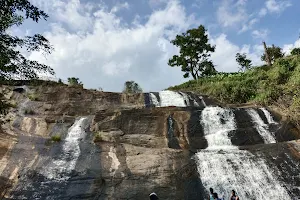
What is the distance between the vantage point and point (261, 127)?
20.8m

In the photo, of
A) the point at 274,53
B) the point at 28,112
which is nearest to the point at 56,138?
the point at 28,112

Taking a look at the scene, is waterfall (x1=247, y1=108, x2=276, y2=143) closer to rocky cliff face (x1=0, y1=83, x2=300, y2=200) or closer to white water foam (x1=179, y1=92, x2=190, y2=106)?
rocky cliff face (x1=0, y1=83, x2=300, y2=200)

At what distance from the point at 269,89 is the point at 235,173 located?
1426 centimetres

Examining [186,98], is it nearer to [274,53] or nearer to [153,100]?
[153,100]

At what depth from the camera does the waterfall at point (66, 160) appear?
1655 centimetres

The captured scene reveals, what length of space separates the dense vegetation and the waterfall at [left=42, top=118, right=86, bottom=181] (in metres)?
14.5

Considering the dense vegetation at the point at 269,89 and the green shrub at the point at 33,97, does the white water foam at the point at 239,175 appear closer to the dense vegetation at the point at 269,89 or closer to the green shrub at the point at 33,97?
the dense vegetation at the point at 269,89

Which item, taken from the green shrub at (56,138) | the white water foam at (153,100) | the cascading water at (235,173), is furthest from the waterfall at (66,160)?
the white water foam at (153,100)

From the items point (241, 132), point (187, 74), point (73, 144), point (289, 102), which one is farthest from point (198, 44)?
point (73, 144)

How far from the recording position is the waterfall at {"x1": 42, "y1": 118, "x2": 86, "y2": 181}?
16552mm

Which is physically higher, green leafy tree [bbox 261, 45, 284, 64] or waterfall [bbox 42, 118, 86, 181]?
green leafy tree [bbox 261, 45, 284, 64]

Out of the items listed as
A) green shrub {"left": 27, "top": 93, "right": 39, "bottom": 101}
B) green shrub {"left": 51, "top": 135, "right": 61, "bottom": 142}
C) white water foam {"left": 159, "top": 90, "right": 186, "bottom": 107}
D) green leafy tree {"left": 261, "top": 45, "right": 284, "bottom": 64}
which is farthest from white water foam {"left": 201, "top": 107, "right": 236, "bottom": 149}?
green leafy tree {"left": 261, "top": 45, "right": 284, "bottom": 64}

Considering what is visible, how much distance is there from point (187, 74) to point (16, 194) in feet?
115

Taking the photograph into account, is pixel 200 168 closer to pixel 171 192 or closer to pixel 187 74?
pixel 171 192
